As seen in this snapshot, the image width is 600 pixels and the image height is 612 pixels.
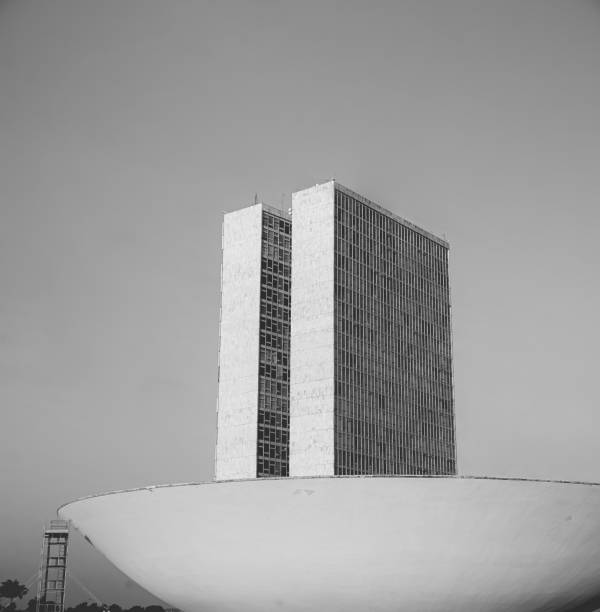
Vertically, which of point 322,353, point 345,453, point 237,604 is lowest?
point 237,604

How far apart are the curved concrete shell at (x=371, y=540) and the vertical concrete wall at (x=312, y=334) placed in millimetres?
52756

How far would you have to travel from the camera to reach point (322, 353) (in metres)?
97.4

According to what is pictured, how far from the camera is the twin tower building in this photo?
96.9m

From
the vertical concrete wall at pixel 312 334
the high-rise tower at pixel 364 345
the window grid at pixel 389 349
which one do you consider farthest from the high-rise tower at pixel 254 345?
the window grid at pixel 389 349

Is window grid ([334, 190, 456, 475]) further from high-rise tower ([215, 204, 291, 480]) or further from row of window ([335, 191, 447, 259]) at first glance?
high-rise tower ([215, 204, 291, 480])

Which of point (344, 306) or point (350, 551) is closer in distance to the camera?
point (350, 551)

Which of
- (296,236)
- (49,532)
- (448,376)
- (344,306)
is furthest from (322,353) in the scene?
(49,532)

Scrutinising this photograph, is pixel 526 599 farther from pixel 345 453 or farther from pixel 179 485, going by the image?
pixel 345 453

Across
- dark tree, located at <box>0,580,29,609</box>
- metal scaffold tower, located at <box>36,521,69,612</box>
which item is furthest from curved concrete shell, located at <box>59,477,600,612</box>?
dark tree, located at <box>0,580,29,609</box>

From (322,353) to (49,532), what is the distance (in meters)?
35.9

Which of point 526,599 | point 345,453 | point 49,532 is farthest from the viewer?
point 345,453

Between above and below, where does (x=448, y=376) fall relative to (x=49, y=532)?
above

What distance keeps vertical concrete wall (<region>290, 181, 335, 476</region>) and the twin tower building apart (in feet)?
0.35

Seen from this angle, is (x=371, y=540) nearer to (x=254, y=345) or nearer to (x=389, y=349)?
(x=254, y=345)
